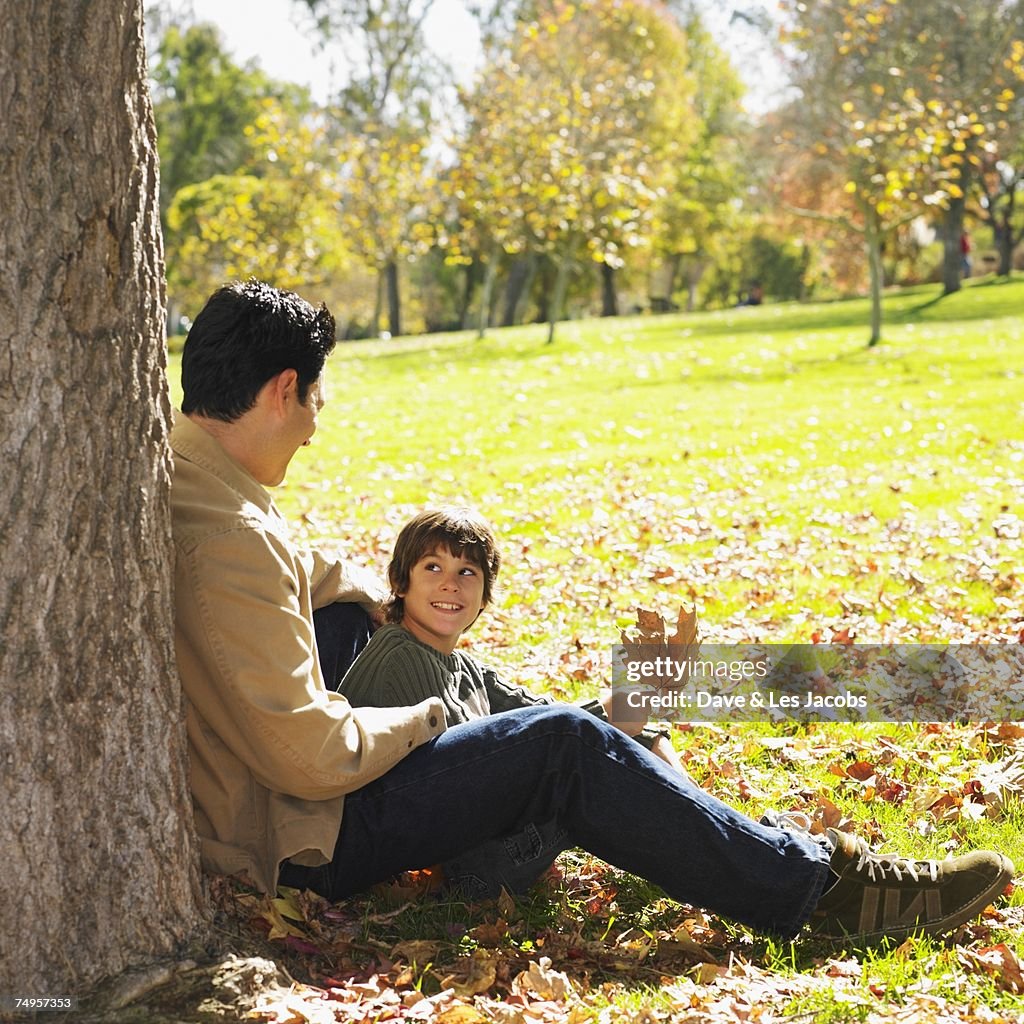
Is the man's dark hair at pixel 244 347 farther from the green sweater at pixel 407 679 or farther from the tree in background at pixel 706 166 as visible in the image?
the tree in background at pixel 706 166

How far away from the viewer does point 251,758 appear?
3.02 meters

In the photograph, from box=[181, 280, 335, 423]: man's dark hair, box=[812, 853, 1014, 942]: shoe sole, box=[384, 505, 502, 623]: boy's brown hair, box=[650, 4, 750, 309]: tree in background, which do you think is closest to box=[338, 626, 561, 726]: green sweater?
box=[384, 505, 502, 623]: boy's brown hair

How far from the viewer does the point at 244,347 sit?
306 centimetres

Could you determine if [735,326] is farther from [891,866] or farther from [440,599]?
[891,866]

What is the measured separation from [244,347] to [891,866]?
84.8 inches

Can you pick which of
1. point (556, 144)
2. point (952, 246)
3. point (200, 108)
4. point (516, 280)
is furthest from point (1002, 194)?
point (200, 108)

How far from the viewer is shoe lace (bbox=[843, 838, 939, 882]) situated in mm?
3314

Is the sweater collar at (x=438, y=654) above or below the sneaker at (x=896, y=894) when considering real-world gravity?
above

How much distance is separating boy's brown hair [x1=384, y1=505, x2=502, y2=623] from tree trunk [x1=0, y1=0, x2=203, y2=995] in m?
1.17

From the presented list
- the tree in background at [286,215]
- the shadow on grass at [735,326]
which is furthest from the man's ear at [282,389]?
the tree in background at [286,215]

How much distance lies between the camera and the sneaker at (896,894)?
3318 millimetres

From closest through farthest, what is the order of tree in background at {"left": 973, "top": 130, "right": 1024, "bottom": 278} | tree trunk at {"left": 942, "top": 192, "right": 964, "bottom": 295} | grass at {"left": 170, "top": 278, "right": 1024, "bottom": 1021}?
grass at {"left": 170, "top": 278, "right": 1024, "bottom": 1021}
tree trunk at {"left": 942, "top": 192, "right": 964, "bottom": 295}
tree in background at {"left": 973, "top": 130, "right": 1024, "bottom": 278}

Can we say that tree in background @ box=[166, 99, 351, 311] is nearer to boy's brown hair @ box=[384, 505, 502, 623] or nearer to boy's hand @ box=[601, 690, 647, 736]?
boy's brown hair @ box=[384, 505, 502, 623]

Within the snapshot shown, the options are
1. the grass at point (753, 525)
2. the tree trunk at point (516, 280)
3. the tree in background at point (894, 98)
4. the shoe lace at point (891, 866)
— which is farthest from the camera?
the tree trunk at point (516, 280)
